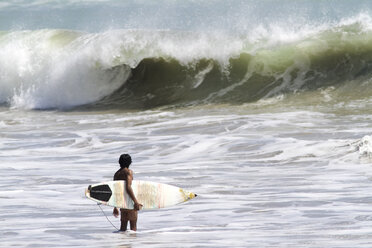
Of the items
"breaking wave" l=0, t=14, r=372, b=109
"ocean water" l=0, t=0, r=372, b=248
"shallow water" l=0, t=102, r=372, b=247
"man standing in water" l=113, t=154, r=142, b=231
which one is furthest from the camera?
"breaking wave" l=0, t=14, r=372, b=109

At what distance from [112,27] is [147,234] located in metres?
16.2

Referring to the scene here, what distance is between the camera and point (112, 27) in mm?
22172

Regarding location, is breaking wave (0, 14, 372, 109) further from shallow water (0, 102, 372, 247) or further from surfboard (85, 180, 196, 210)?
surfboard (85, 180, 196, 210)

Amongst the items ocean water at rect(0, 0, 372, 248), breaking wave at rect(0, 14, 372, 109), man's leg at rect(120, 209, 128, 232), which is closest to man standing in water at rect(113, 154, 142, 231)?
man's leg at rect(120, 209, 128, 232)

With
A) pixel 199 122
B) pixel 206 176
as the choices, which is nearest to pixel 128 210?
pixel 206 176

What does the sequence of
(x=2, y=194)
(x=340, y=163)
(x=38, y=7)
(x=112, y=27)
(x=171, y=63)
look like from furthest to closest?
(x=38, y=7), (x=112, y=27), (x=171, y=63), (x=340, y=163), (x=2, y=194)

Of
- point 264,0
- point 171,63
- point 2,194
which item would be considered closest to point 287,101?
point 171,63

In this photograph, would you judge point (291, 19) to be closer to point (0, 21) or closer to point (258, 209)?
point (258, 209)

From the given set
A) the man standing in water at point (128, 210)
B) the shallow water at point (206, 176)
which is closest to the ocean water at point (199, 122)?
the shallow water at point (206, 176)

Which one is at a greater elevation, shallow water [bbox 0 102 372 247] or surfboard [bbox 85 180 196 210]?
surfboard [bbox 85 180 196 210]

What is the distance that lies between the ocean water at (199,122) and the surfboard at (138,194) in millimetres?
208

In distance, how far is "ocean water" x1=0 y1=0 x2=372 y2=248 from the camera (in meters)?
6.77

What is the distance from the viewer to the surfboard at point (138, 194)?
6457 mm

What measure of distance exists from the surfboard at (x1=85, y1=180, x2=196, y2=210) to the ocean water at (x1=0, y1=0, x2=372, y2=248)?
21 cm
